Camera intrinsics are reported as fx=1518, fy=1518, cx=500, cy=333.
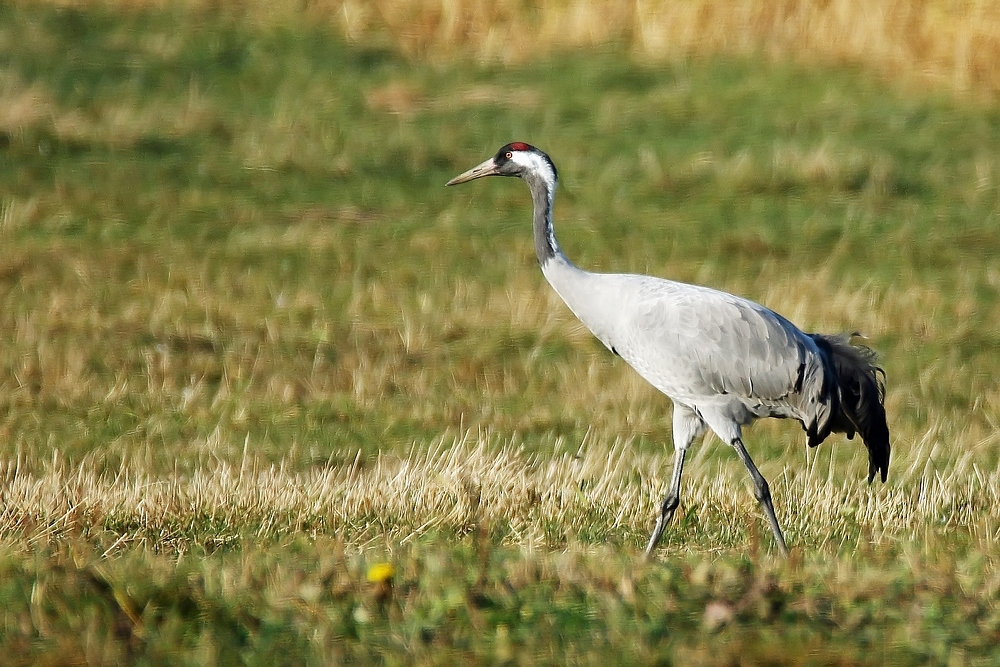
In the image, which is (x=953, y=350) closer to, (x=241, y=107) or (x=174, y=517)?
(x=174, y=517)

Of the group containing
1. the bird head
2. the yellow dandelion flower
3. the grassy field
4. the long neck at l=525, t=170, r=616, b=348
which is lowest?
the grassy field

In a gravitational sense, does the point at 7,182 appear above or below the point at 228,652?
below

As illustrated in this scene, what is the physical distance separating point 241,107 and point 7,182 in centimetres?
342

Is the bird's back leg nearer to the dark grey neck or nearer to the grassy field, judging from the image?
the grassy field

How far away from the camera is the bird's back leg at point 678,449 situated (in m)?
5.70

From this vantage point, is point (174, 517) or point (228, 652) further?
point (174, 517)

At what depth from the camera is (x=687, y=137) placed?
15.2 m

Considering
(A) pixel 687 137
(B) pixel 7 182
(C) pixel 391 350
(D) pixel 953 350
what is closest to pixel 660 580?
(C) pixel 391 350

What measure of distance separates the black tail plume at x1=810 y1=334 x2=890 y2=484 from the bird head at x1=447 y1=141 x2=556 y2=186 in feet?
4.32

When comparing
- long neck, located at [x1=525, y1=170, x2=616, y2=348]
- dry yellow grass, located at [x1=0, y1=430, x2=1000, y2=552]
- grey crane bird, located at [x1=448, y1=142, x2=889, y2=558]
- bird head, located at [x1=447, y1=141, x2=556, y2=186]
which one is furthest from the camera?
bird head, located at [x1=447, y1=141, x2=556, y2=186]

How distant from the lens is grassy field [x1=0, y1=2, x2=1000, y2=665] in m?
4.38

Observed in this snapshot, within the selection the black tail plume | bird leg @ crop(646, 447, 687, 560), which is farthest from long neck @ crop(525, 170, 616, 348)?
the black tail plume

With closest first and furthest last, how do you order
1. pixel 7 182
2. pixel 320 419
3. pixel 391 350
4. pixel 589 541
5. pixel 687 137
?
1. pixel 589 541
2. pixel 320 419
3. pixel 391 350
4. pixel 7 182
5. pixel 687 137

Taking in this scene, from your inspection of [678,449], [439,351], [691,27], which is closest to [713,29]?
[691,27]
